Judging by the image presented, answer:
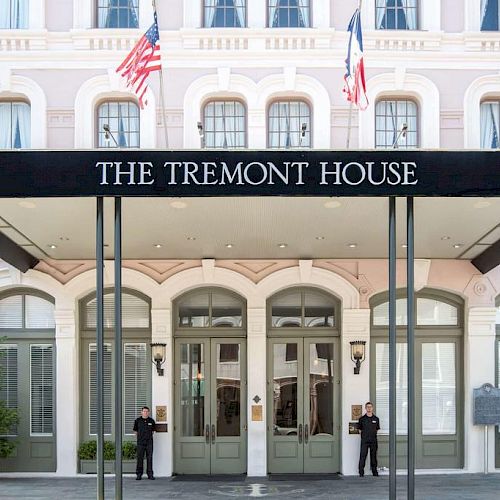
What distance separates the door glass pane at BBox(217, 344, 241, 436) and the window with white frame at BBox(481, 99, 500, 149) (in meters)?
6.54

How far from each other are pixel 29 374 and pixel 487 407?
912 centimetres

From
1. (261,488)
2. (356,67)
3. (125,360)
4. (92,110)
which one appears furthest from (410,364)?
(92,110)

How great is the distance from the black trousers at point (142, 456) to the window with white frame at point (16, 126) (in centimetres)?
635

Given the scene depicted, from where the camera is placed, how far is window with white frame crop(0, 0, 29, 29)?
16.1 metres

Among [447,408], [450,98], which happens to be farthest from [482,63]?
[447,408]

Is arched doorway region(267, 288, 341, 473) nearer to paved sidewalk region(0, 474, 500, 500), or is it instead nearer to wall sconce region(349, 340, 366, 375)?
wall sconce region(349, 340, 366, 375)

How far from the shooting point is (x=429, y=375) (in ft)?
53.7

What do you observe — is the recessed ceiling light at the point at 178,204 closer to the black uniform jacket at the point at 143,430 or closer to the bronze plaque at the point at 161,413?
the black uniform jacket at the point at 143,430

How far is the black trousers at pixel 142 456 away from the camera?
1534 centimetres

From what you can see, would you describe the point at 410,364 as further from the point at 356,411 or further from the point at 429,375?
the point at 429,375

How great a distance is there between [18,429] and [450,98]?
10807 millimetres

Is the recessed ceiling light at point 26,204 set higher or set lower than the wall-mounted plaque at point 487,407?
higher

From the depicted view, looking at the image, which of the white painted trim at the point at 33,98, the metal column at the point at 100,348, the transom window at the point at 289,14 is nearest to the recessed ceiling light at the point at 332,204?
the metal column at the point at 100,348

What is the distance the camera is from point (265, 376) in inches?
628
